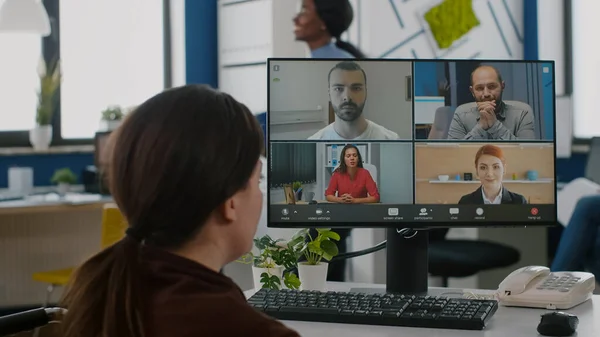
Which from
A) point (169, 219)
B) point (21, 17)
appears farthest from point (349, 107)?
point (21, 17)

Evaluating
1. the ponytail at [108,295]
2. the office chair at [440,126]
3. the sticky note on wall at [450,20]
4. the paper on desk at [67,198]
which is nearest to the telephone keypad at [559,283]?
the office chair at [440,126]

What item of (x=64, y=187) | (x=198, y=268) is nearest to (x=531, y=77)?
(x=198, y=268)

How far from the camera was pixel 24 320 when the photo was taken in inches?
61.8

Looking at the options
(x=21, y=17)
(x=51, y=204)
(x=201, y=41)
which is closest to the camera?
(x=51, y=204)

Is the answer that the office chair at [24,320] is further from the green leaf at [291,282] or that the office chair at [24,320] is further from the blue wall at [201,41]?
the blue wall at [201,41]

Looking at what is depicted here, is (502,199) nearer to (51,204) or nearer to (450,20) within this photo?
(51,204)

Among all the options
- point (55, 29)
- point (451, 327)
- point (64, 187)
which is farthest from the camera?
point (55, 29)

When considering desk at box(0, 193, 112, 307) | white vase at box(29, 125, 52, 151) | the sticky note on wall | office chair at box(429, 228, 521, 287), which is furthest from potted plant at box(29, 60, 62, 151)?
office chair at box(429, 228, 521, 287)

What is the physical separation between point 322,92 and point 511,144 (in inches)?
15.2

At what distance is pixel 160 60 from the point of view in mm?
5754

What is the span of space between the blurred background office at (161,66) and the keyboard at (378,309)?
2.64 meters

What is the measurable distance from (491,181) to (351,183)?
0.91 feet

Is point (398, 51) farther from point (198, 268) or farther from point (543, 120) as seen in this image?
point (198, 268)

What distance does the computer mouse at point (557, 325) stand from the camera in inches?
59.4
